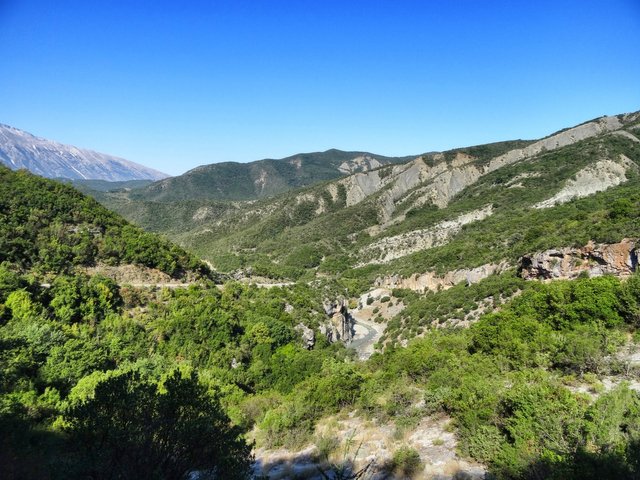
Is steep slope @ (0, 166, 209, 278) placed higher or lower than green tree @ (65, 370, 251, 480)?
higher

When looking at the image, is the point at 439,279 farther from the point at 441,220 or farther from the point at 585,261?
the point at 441,220

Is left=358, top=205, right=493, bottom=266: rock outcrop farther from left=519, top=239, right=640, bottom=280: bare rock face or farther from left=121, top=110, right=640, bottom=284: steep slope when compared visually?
left=519, top=239, right=640, bottom=280: bare rock face

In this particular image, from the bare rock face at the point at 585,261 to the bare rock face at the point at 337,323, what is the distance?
2031cm

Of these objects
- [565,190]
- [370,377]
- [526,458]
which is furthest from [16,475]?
[565,190]

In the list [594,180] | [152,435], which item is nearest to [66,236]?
[152,435]

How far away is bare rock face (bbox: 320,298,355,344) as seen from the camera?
3741cm

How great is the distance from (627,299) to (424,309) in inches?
1181

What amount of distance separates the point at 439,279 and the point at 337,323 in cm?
1955

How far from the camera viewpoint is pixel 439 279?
53188mm

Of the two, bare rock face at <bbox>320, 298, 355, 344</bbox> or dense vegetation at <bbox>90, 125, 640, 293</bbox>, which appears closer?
bare rock face at <bbox>320, 298, 355, 344</bbox>

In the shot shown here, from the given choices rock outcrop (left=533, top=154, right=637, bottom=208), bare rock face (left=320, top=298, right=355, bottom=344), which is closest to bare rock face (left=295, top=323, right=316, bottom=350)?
bare rock face (left=320, top=298, right=355, bottom=344)

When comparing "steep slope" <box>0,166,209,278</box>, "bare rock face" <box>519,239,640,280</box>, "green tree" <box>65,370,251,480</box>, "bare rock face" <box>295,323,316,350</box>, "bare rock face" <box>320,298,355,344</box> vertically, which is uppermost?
"steep slope" <box>0,166,209,278</box>

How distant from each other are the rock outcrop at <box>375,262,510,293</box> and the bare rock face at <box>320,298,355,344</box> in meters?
14.8

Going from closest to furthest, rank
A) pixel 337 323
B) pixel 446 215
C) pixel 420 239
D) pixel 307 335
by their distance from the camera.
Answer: pixel 307 335
pixel 337 323
pixel 420 239
pixel 446 215
